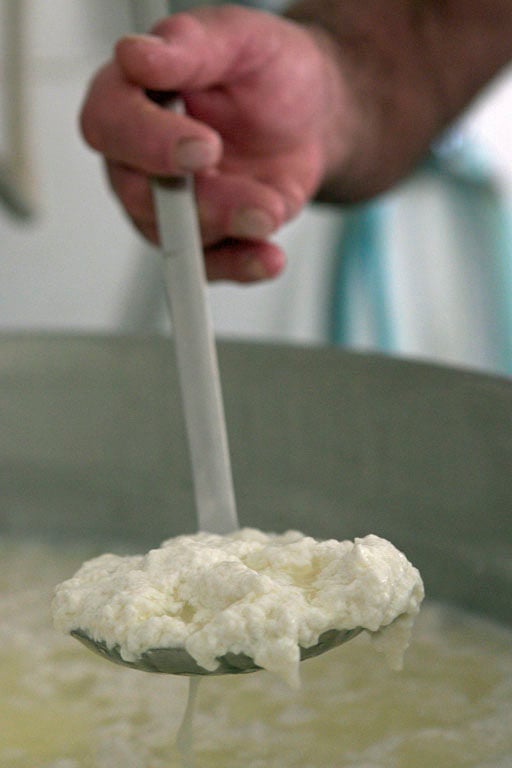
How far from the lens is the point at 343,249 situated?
1.74 m

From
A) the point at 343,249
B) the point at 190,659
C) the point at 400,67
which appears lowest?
the point at 343,249

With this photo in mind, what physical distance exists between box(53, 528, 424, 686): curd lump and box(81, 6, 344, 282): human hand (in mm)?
285

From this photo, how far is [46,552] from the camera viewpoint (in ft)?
2.36

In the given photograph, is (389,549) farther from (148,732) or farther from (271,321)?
(271,321)

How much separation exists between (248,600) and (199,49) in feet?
1.35

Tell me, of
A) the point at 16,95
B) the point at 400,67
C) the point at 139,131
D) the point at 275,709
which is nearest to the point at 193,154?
the point at 139,131

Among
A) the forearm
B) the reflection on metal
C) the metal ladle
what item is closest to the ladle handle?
the metal ladle

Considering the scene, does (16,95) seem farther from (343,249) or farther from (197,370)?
(197,370)

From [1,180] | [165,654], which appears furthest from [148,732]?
[1,180]

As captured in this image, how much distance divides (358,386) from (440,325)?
1.04m

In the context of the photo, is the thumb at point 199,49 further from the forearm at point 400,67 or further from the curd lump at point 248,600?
the curd lump at point 248,600

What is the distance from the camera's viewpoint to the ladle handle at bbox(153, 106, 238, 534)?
531 mm

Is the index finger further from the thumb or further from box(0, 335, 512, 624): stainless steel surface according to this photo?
box(0, 335, 512, 624): stainless steel surface

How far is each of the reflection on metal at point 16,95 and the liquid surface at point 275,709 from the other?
27.3 inches
